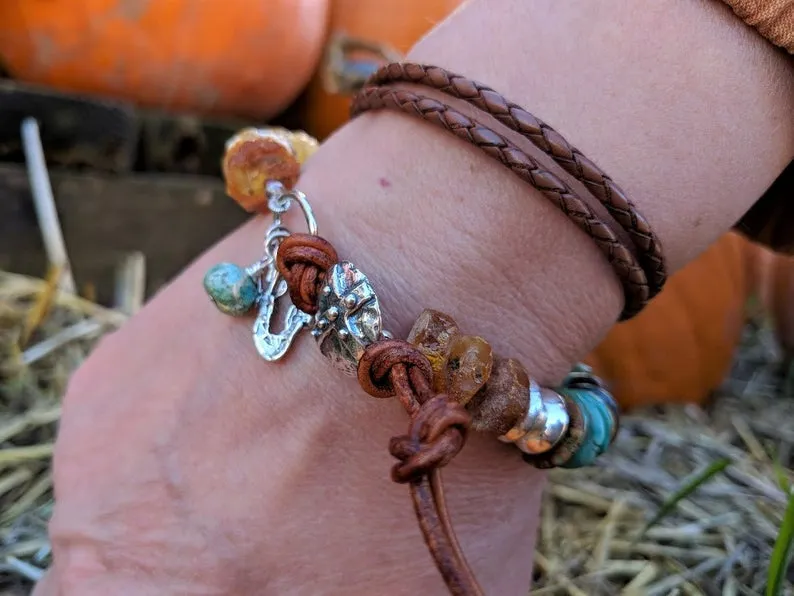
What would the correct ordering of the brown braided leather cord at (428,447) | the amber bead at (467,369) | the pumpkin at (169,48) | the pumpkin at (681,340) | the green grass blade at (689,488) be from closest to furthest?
1. the brown braided leather cord at (428,447)
2. the amber bead at (467,369)
3. the green grass blade at (689,488)
4. the pumpkin at (681,340)
5. the pumpkin at (169,48)

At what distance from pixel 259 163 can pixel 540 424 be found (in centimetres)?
34

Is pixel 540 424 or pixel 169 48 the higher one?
pixel 540 424

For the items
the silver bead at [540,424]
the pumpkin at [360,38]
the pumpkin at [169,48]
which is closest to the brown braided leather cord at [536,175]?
the silver bead at [540,424]

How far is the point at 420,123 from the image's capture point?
23.5 inches

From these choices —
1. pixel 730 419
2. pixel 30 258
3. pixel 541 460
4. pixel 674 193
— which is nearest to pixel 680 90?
pixel 674 193

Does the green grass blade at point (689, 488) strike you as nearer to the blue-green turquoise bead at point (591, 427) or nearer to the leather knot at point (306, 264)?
the blue-green turquoise bead at point (591, 427)

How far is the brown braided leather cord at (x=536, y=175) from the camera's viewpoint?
540 millimetres

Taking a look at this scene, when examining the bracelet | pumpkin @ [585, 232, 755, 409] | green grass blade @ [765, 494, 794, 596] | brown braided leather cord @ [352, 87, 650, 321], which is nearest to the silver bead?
the bracelet

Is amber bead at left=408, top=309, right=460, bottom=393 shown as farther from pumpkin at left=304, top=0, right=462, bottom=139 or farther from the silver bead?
pumpkin at left=304, top=0, right=462, bottom=139

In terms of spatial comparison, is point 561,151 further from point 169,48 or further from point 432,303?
point 169,48

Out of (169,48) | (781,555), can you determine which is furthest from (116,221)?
(781,555)

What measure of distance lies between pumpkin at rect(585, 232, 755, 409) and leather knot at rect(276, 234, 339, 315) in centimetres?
87

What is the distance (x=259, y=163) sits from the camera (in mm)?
682

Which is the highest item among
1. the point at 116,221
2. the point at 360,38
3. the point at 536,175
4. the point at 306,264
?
the point at 536,175
